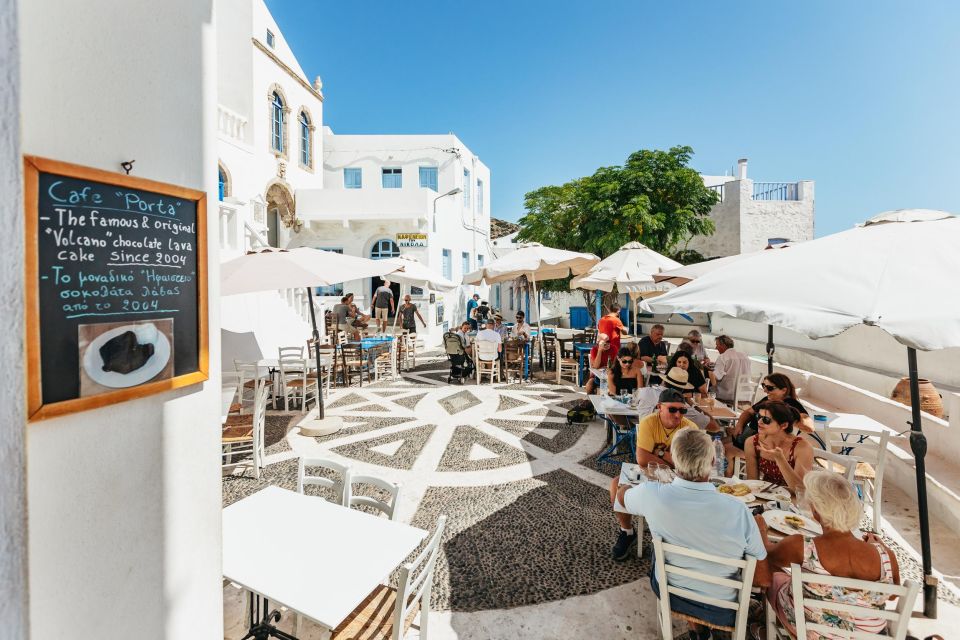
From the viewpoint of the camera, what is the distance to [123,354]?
1.71m

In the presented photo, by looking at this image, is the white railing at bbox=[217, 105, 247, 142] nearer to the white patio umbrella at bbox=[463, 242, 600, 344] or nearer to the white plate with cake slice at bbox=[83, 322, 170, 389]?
the white patio umbrella at bbox=[463, 242, 600, 344]

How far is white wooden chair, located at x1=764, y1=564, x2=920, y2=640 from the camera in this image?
180 cm

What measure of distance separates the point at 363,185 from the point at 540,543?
1932 centimetres

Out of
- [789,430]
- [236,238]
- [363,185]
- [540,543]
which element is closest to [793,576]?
[789,430]

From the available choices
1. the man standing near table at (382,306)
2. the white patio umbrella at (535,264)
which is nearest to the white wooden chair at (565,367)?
the white patio umbrella at (535,264)

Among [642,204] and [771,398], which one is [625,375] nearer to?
[771,398]

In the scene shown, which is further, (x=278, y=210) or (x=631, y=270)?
(x=278, y=210)

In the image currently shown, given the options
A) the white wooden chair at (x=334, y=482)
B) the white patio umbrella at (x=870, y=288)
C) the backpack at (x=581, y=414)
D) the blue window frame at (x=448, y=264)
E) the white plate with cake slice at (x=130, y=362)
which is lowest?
the backpack at (x=581, y=414)

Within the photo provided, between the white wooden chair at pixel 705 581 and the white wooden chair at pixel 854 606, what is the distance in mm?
229

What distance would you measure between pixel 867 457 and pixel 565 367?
5.67m

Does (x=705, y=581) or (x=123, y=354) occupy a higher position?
(x=123, y=354)

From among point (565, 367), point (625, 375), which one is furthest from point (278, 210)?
point (625, 375)

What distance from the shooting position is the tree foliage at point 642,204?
1516 centimetres

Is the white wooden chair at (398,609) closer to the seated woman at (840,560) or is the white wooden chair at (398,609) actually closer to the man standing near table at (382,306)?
the seated woman at (840,560)
